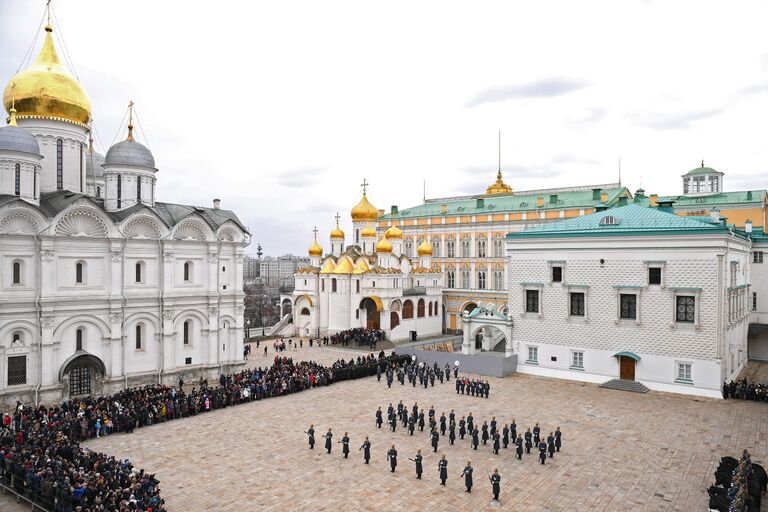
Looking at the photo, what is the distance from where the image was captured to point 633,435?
19188mm

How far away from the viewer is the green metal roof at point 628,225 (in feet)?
85.3

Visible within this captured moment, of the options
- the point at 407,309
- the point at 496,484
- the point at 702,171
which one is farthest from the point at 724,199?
the point at 496,484

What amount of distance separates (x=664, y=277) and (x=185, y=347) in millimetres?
24094

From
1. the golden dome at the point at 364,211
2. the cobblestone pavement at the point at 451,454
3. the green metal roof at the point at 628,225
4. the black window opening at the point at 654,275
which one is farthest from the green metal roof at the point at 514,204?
the cobblestone pavement at the point at 451,454

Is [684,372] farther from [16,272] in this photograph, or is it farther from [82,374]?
[16,272]

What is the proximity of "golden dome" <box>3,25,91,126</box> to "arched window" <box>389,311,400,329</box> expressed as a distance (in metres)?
25.1

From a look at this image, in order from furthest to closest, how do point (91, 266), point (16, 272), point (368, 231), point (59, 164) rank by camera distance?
point (368, 231) < point (59, 164) < point (91, 266) < point (16, 272)

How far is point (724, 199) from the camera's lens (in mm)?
42219

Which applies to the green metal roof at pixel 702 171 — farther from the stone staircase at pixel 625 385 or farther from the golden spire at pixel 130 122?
the golden spire at pixel 130 122

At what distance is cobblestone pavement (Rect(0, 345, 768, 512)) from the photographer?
14.1 metres

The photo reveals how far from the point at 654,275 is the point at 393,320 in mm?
A: 21218

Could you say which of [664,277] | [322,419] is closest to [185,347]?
[322,419]

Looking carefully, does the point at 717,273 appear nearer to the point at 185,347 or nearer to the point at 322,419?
the point at 322,419

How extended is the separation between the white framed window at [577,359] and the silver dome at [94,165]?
30.0 metres
